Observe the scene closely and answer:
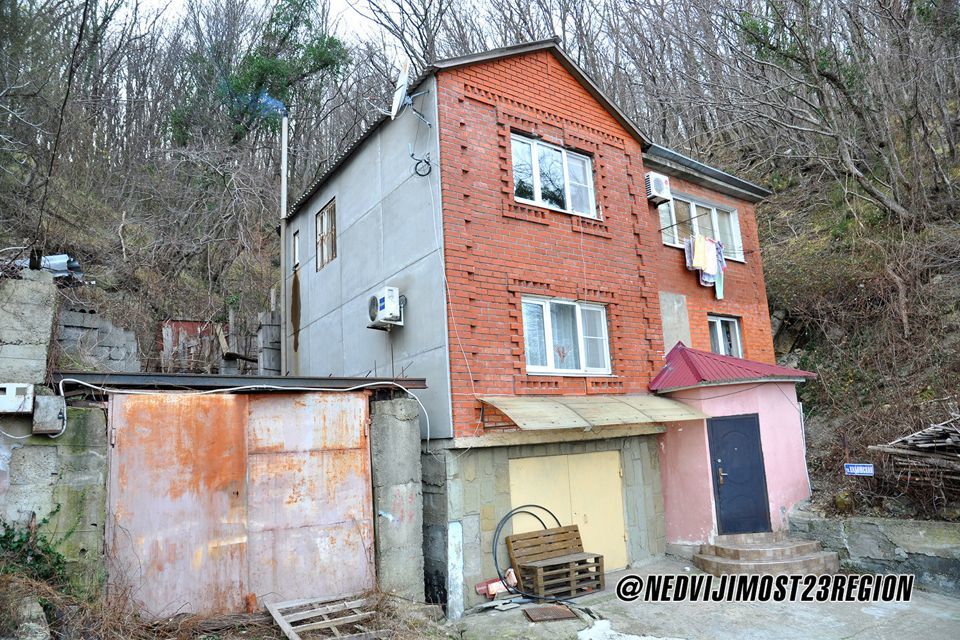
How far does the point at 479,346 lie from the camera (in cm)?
869

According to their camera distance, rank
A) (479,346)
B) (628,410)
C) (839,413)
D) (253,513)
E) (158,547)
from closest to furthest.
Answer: (158,547) < (253,513) < (479,346) < (628,410) < (839,413)

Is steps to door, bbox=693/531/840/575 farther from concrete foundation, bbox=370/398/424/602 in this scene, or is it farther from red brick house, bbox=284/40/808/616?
concrete foundation, bbox=370/398/424/602

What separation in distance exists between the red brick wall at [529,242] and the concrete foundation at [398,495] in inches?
29.5

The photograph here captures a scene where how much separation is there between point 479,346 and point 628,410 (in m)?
2.64

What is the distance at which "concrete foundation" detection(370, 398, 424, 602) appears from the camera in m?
7.53

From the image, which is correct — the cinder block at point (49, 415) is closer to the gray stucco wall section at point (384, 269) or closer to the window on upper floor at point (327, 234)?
the gray stucco wall section at point (384, 269)

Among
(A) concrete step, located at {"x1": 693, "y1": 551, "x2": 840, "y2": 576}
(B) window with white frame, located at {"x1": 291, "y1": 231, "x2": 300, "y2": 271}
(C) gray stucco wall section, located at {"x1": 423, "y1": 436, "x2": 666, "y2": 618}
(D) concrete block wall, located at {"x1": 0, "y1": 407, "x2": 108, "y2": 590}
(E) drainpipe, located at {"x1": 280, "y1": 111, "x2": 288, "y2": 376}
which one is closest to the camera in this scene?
(D) concrete block wall, located at {"x1": 0, "y1": 407, "x2": 108, "y2": 590}

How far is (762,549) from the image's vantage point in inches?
369

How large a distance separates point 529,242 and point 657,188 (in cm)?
384

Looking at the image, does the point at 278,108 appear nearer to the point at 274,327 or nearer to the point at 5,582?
the point at 274,327

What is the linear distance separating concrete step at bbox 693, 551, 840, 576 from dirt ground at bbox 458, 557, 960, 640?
0.83 metres

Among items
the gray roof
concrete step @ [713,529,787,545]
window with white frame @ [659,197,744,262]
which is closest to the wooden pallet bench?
concrete step @ [713,529,787,545]

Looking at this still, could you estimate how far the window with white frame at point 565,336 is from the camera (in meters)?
9.52

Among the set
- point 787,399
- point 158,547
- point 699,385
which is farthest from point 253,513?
point 787,399
